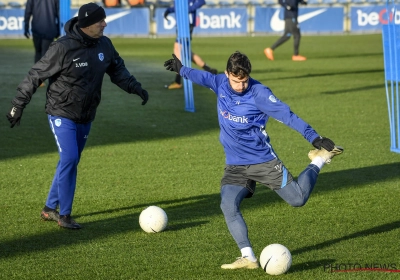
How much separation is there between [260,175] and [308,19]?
101ft

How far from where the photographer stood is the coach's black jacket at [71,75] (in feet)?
25.6

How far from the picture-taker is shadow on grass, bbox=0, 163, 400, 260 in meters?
7.40

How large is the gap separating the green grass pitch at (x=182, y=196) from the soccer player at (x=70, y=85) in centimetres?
66

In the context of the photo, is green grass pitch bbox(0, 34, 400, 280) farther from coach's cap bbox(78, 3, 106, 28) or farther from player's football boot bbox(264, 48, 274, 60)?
player's football boot bbox(264, 48, 274, 60)

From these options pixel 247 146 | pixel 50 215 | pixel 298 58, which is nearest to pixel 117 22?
pixel 298 58

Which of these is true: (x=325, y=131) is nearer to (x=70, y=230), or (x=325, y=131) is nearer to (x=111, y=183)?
(x=111, y=183)

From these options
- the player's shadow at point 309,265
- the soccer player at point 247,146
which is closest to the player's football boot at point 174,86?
the soccer player at point 247,146

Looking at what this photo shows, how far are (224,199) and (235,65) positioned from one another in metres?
1.15

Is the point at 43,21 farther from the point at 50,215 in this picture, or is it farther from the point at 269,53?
the point at 50,215

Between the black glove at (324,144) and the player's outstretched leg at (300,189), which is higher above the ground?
the black glove at (324,144)

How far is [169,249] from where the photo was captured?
23.8ft

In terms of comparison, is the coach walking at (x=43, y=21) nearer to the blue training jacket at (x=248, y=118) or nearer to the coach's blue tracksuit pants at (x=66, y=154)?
the coach's blue tracksuit pants at (x=66, y=154)

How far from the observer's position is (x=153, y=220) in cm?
771

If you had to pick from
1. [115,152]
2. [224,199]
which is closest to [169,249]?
[224,199]
